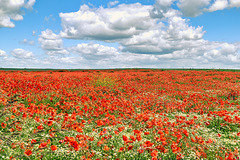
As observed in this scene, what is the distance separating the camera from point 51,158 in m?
4.09


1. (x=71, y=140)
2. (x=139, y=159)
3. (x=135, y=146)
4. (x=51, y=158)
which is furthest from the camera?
(x=135, y=146)

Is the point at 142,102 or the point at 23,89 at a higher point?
the point at 23,89

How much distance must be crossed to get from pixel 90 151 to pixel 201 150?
2737 millimetres

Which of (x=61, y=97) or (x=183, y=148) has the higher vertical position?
(x=61, y=97)

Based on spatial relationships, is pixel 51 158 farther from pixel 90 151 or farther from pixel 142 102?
pixel 142 102

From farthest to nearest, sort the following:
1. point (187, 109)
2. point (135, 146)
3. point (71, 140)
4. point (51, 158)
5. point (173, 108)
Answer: point (187, 109) < point (173, 108) < point (135, 146) < point (51, 158) < point (71, 140)

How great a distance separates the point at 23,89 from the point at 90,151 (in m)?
8.83

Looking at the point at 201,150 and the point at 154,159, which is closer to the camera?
the point at 154,159

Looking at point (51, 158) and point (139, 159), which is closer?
point (139, 159)

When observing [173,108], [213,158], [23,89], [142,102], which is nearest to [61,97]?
[23,89]

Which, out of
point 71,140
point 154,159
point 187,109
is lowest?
point 187,109

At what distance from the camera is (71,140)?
10.2ft

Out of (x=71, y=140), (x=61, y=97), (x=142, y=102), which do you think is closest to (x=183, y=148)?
(x=71, y=140)

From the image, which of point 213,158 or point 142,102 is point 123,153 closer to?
point 213,158
